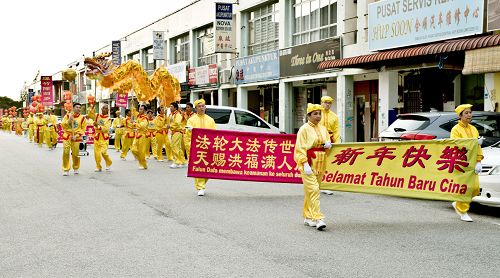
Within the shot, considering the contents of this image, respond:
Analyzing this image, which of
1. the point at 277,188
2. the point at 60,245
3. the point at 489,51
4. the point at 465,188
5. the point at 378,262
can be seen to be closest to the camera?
the point at 378,262

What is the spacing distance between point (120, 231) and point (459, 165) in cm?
465

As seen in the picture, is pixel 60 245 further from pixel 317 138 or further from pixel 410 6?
pixel 410 6

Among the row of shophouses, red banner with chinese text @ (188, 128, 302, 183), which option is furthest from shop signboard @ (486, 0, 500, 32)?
red banner with chinese text @ (188, 128, 302, 183)

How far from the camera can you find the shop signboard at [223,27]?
95.6ft

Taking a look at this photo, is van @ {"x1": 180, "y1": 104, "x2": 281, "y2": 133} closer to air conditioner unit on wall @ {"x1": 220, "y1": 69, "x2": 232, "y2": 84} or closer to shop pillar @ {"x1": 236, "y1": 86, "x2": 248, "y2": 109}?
shop pillar @ {"x1": 236, "y1": 86, "x2": 248, "y2": 109}

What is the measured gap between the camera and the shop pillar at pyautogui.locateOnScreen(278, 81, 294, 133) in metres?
26.7

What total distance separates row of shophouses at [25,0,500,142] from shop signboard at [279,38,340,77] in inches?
1.6

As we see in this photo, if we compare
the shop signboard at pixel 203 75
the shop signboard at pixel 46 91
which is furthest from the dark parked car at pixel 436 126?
the shop signboard at pixel 46 91

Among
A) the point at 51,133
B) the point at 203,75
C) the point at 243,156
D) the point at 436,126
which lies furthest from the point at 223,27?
the point at 436,126

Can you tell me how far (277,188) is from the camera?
1223 cm

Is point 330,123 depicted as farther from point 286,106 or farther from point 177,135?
point 286,106

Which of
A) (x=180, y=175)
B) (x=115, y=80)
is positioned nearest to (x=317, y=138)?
(x=180, y=175)

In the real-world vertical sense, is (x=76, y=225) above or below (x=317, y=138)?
below

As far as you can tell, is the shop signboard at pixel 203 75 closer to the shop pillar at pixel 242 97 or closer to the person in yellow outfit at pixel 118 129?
the shop pillar at pixel 242 97
